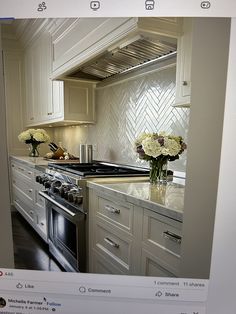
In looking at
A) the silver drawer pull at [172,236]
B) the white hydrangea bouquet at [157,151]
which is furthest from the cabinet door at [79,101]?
the silver drawer pull at [172,236]

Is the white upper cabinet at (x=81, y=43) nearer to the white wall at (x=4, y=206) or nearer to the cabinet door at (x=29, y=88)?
the cabinet door at (x=29, y=88)

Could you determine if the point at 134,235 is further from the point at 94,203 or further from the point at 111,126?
the point at 111,126

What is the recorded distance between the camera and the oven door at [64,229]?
67 centimetres

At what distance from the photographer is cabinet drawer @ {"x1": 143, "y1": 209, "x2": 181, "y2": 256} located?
0.46 meters

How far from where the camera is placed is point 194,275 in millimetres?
370

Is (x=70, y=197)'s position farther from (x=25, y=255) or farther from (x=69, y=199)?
(x=25, y=255)

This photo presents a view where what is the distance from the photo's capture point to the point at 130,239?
0.56 meters

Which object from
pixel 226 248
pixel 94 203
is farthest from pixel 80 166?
pixel 226 248

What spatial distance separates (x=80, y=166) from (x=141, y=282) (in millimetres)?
607

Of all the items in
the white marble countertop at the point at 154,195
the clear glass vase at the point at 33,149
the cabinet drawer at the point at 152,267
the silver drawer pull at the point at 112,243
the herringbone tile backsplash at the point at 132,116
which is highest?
the herringbone tile backsplash at the point at 132,116

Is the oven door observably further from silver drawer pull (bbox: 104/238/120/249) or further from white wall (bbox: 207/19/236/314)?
white wall (bbox: 207/19/236/314)

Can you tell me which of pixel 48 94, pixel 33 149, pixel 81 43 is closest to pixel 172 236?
pixel 33 149

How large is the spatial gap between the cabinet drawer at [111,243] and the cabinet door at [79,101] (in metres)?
0.37

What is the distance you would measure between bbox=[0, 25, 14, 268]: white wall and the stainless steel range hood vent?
40cm
